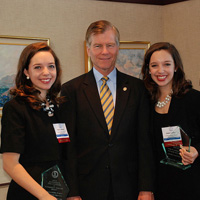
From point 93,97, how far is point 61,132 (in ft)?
1.44

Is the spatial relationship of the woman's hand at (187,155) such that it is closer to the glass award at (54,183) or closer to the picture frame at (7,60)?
the glass award at (54,183)

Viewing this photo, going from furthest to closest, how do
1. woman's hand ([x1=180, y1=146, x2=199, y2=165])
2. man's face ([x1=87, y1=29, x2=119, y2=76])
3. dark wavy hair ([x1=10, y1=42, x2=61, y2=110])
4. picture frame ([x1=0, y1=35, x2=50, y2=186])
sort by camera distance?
picture frame ([x1=0, y1=35, x2=50, y2=186]) → man's face ([x1=87, y1=29, x2=119, y2=76]) → woman's hand ([x1=180, y1=146, x2=199, y2=165]) → dark wavy hair ([x1=10, y1=42, x2=61, y2=110])

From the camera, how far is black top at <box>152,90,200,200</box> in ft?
7.48

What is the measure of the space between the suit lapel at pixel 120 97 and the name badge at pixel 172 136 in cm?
36

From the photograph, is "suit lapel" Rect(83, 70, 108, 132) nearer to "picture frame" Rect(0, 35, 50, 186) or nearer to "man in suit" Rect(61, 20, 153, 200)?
"man in suit" Rect(61, 20, 153, 200)

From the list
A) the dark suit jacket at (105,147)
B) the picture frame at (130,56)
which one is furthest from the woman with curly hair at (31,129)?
the picture frame at (130,56)

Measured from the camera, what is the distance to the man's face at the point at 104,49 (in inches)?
94.3

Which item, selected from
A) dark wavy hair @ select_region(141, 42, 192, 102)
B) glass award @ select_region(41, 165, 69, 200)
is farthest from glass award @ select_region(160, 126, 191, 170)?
glass award @ select_region(41, 165, 69, 200)

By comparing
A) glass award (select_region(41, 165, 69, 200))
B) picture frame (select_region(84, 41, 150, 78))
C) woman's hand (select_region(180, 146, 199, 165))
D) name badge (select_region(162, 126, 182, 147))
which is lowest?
glass award (select_region(41, 165, 69, 200))

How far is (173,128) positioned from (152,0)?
8.32 ft

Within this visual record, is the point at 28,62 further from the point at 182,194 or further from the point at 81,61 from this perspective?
the point at 81,61

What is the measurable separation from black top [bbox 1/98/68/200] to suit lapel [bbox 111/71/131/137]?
52 cm

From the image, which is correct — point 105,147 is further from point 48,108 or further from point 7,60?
point 7,60

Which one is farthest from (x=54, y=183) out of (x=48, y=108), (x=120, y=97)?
(x=120, y=97)
